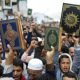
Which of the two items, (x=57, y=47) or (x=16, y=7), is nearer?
(x=57, y=47)

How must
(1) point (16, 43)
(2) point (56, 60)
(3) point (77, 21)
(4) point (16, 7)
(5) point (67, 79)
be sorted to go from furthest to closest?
(4) point (16, 7) < (3) point (77, 21) < (1) point (16, 43) < (2) point (56, 60) < (5) point (67, 79)

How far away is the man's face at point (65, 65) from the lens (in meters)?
7.98

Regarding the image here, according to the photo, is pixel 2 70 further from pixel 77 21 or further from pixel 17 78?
pixel 77 21

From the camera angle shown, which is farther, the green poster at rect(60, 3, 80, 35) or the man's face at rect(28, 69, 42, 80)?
the green poster at rect(60, 3, 80, 35)

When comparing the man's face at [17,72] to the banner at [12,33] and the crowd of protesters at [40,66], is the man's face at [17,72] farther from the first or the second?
the banner at [12,33]

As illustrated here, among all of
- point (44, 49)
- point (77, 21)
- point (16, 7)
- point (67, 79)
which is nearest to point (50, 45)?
point (44, 49)

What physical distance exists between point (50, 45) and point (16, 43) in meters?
0.63

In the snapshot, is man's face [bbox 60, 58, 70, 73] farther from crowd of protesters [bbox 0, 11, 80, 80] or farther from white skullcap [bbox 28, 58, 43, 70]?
white skullcap [bbox 28, 58, 43, 70]

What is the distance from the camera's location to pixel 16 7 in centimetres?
4950

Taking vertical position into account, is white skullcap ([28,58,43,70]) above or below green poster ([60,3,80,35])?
below

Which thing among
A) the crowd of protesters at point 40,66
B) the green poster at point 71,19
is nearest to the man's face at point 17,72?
the crowd of protesters at point 40,66

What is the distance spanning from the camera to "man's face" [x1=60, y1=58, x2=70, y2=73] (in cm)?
798

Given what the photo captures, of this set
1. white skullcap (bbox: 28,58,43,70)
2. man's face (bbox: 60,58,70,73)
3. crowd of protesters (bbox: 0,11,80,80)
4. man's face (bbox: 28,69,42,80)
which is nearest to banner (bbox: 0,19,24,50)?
crowd of protesters (bbox: 0,11,80,80)

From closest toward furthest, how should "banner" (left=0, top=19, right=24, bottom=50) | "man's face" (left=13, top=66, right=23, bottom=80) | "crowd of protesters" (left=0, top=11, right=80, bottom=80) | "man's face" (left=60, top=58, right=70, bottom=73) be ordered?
1. "crowd of protesters" (left=0, top=11, right=80, bottom=80)
2. "man's face" (left=13, top=66, right=23, bottom=80)
3. "man's face" (left=60, top=58, right=70, bottom=73)
4. "banner" (left=0, top=19, right=24, bottom=50)
